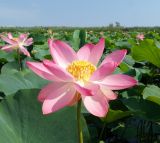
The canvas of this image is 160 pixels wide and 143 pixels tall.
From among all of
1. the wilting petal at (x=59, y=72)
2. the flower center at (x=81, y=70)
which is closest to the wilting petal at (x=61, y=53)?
the flower center at (x=81, y=70)

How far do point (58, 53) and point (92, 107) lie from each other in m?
0.21

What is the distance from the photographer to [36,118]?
109cm

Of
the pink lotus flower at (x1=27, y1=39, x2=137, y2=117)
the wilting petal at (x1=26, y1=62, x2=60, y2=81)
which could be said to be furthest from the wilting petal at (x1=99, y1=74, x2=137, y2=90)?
the wilting petal at (x1=26, y1=62, x2=60, y2=81)

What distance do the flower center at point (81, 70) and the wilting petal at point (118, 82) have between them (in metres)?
0.04

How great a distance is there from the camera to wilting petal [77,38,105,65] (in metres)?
1.03

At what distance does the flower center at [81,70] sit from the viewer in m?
0.92

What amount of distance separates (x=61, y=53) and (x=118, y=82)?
184 mm

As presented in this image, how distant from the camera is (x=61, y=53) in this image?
103 cm

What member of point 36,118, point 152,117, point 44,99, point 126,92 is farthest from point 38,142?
point 126,92

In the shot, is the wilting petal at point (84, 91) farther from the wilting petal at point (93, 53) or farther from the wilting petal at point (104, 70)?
the wilting petal at point (93, 53)

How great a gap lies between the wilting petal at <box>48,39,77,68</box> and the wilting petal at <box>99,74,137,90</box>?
149 millimetres

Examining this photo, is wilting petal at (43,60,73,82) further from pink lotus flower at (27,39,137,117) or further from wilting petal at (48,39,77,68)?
wilting petal at (48,39,77,68)

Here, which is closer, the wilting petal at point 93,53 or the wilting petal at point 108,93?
the wilting petal at point 108,93

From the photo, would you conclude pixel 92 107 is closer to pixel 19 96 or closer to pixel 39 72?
pixel 39 72
